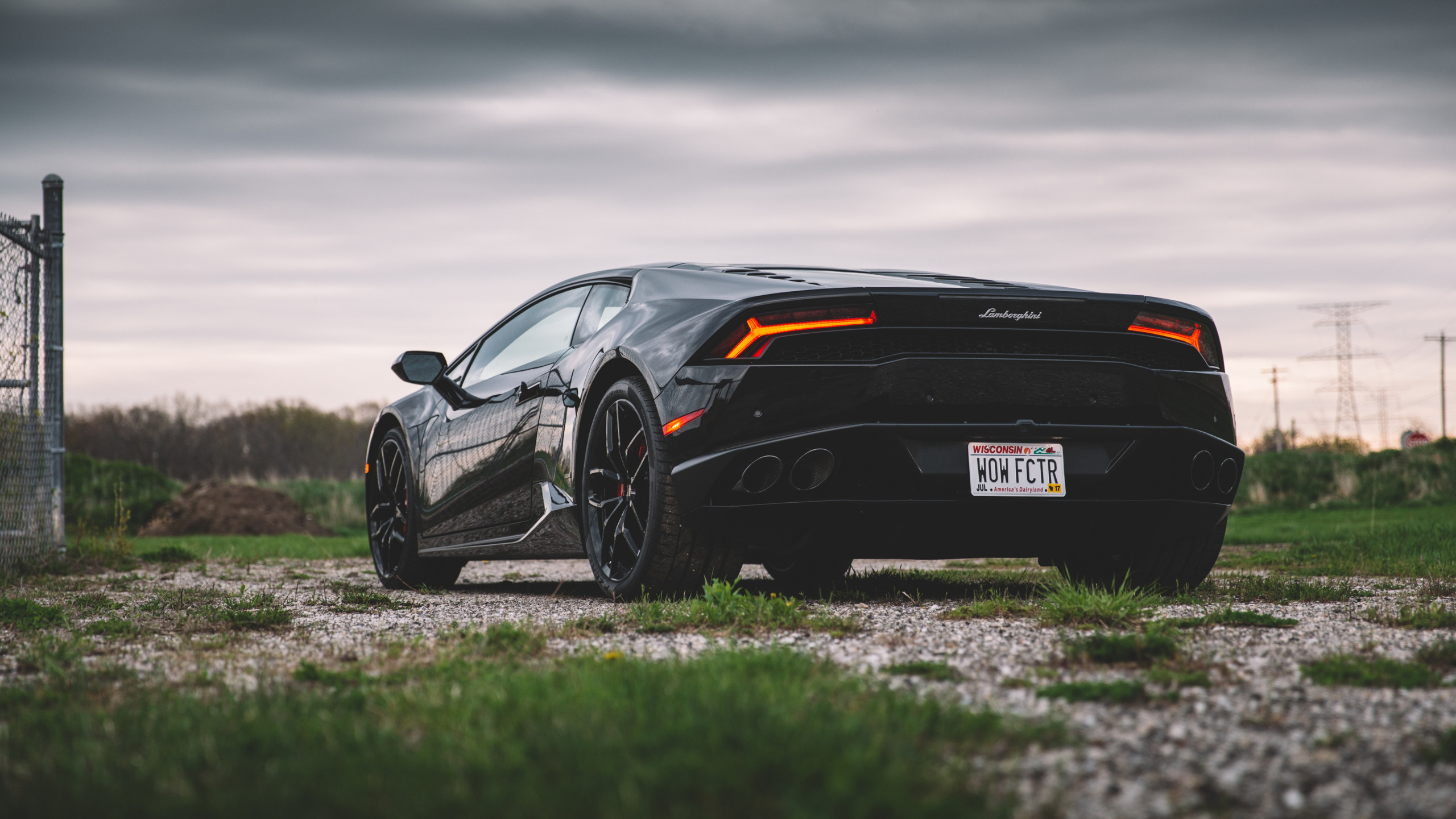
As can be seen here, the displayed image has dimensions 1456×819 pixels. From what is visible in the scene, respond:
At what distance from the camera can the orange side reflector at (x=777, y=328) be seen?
4254mm

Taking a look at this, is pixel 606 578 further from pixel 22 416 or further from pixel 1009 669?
pixel 22 416

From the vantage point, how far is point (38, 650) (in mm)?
3576

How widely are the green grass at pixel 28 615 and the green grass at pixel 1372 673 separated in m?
4.14

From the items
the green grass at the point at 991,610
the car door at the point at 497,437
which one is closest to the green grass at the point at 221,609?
the car door at the point at 497,437

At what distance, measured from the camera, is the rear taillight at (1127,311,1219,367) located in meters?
4.61

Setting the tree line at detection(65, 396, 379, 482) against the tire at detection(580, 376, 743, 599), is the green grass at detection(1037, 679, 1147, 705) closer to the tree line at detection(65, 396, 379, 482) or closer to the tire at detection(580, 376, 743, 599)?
the tire at detection(580, 376, 743, 599)

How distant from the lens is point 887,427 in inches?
165

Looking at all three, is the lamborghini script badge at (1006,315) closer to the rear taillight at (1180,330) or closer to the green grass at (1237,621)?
the rear taillight at (1180,330)

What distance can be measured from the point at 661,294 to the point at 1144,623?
2.30 metres

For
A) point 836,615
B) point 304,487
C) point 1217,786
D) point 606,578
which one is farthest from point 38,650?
point 304,487

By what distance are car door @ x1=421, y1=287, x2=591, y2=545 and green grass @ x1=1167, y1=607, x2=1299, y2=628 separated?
2.86 meters

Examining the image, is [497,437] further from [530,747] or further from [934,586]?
[530,747]

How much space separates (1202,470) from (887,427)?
134 cm

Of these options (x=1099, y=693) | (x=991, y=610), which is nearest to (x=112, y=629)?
(x=991, y=610)
